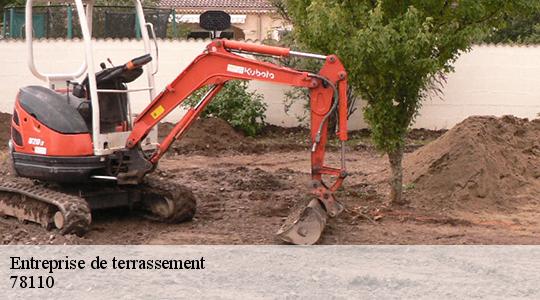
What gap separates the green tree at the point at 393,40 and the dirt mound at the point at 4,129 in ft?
28.3

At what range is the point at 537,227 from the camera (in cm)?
1012

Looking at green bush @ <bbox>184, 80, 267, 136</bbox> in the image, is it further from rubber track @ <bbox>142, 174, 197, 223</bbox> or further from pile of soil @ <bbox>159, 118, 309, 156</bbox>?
rubber track @ <bbox>142, 174, 197, 223</bbox>

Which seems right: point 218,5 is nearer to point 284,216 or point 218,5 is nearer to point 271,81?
point 284,216

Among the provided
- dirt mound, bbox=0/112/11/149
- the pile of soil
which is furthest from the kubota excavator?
dirt mound, bbox=0/112/11/149

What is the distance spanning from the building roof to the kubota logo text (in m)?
23.2

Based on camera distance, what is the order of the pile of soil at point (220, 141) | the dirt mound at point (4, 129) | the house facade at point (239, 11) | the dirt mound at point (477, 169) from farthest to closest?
the house facade at point (239, 11) < the dirt mound at point (4, 129) < the pile of soil at point (220, 141) < the dirt mound at point (477, 169)

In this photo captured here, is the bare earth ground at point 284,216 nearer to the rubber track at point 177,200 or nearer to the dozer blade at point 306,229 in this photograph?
the rubber track at point 177,200

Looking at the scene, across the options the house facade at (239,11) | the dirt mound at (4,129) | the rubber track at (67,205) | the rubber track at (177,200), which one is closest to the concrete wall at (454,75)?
the dirt mound at (4,129)

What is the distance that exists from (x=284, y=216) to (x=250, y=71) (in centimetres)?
211

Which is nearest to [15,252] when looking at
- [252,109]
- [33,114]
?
[33,114]

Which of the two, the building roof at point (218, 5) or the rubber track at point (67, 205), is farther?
the building roof at point (218, 5)

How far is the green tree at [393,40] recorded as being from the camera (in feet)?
32.2

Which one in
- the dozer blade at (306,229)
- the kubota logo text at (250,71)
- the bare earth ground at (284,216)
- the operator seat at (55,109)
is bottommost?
the bare earth ground at (284,216)

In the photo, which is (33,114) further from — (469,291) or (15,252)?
(469,291)
